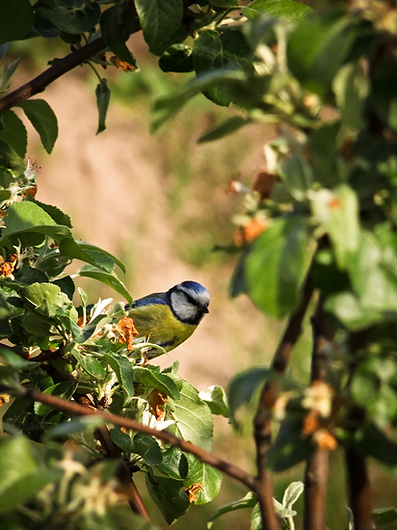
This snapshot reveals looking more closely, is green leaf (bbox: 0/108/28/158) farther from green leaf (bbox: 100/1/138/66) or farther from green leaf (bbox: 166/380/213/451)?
green leaf (bbox: 166/380/213/451)

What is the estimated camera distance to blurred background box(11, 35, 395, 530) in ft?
16.3

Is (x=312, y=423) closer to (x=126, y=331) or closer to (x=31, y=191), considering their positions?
(x=126, y=331)

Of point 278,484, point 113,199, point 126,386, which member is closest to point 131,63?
point 126,386

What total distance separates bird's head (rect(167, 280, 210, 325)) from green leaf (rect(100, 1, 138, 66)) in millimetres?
2225

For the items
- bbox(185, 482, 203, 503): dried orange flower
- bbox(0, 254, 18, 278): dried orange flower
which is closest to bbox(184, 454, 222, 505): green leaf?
bbox(185, 482, 203, 503): dried orange flower

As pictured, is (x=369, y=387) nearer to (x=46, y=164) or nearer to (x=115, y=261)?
(x=115, y=261)

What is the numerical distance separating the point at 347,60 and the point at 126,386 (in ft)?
1.72

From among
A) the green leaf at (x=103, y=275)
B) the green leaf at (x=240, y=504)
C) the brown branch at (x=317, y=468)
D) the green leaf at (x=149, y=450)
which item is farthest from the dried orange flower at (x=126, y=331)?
the brown branch at (x=317, y=468)

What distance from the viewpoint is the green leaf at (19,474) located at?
1.50ft

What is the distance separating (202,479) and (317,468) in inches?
17.3

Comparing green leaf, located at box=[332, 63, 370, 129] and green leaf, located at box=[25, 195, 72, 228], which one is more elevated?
green leaf, located at box=[332, 63, 370, 129]

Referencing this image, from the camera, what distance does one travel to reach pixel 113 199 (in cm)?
558

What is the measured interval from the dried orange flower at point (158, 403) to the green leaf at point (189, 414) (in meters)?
0.01

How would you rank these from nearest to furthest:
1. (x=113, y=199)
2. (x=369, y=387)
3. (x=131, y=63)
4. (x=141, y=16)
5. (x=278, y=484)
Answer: (x=369, y=387)
(x=141, y=16)
(x=131, y=63)
(x=278, y=484)
(x=113, y=199)
